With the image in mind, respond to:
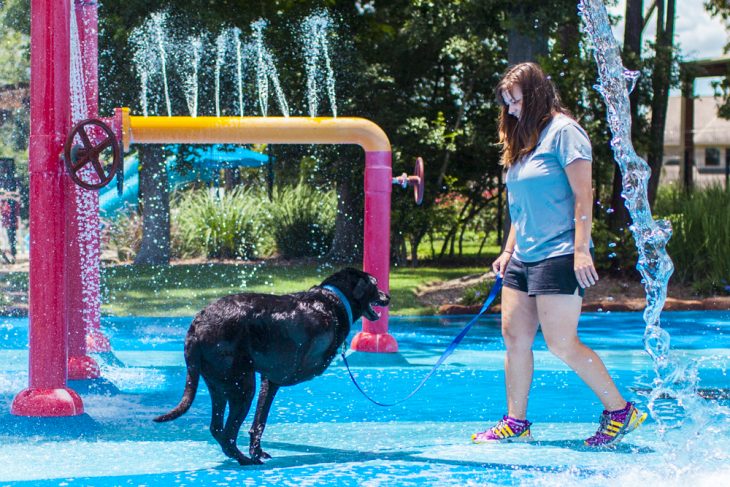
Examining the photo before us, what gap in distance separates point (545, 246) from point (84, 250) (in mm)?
3020

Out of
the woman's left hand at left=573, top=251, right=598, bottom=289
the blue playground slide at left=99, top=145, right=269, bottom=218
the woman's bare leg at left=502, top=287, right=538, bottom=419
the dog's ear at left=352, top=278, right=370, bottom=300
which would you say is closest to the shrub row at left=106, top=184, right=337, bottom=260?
the blue playground slide at left=99, top=145, right=269, bottom=218

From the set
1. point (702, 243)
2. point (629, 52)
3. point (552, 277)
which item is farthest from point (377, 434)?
point (629, 52)

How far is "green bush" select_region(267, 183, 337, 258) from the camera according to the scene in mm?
16391

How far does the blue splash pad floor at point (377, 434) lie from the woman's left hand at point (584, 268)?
0.71 meters

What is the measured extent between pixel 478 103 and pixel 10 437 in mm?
12557

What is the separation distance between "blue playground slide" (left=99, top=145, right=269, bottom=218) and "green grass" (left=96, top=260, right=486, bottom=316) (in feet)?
8.90

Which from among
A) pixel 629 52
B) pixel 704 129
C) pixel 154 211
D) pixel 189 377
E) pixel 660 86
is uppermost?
pixel 704 129

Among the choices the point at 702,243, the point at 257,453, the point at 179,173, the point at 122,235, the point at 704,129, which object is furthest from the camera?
the point at 704,129

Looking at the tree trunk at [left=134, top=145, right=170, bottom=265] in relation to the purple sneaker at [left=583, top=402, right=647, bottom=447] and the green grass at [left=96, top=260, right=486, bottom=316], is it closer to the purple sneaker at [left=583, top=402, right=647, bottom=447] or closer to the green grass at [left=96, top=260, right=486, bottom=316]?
the green grass at [left=96, top=260, right=486, bottom=316]

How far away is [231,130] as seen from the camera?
6090mm

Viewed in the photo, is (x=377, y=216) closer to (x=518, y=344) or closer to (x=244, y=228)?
(x=518, y=344)

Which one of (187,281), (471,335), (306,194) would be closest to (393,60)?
(306,194)

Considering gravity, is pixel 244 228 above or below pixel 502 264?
below

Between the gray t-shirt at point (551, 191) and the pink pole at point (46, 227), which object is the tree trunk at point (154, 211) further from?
the gray t-shirt at point (551, 191)
